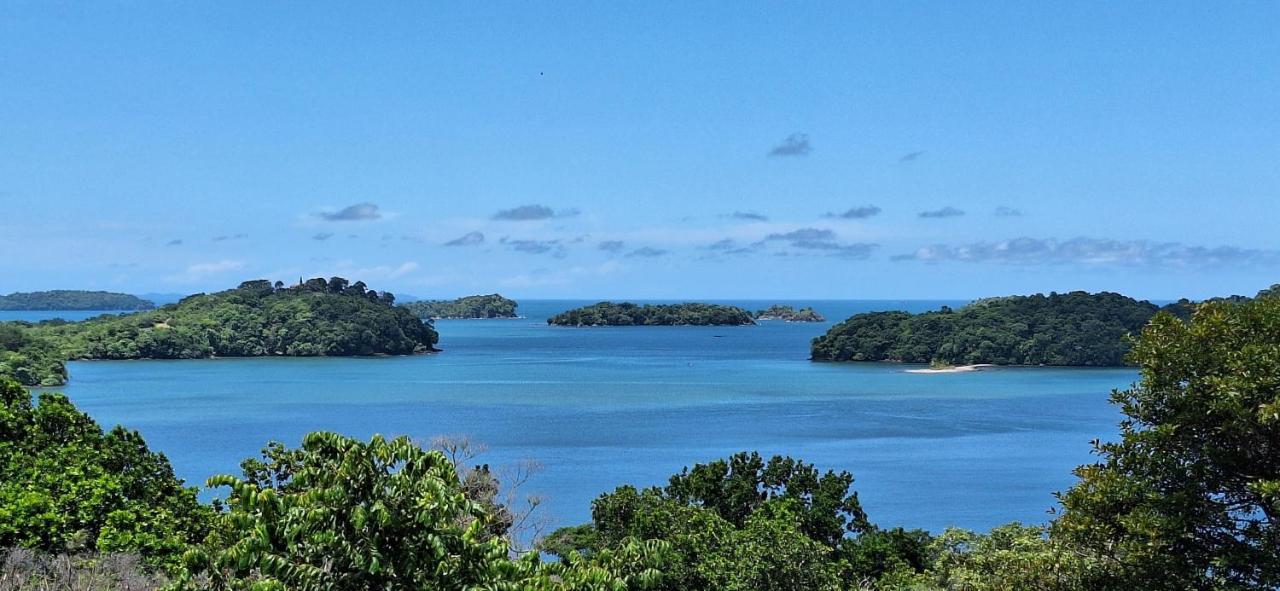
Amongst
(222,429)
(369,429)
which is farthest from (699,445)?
(222,429)

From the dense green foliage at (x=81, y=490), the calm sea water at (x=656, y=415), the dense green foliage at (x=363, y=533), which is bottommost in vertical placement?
the calm sea water at (x=656, y=415)

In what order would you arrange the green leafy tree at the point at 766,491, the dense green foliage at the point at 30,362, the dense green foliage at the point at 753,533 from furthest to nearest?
the dense green foliage at the point at 30,362, the green leafy tree at the point at 766,491, the dense green foliage at the point at 753,533

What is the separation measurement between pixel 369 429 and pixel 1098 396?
49691mm

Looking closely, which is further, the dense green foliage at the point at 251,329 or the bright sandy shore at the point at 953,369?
the dense green foliage at the point at 251,329

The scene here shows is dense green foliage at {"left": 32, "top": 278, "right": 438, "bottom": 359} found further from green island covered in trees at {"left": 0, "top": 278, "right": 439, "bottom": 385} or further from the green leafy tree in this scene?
the green leafy tree

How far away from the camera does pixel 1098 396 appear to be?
259 ft

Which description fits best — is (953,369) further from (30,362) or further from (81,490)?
(81,490)

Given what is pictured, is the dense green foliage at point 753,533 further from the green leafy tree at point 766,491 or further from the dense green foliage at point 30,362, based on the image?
the dense green foliage at point 30,362

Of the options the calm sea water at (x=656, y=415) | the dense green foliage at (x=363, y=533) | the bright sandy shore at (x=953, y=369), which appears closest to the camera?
the dense green foliage at (x=363, y=533)

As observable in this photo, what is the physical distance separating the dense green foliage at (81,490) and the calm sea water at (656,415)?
1784 centimetres

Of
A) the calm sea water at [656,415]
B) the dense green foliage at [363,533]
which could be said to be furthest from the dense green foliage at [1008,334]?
the dense green foliage at [363,533]

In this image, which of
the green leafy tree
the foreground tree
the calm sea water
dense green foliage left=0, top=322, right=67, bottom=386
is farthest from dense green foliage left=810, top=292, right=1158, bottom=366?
the foreground tree

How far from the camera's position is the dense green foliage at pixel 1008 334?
367 feet

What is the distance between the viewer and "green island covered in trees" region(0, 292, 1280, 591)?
7000 mm
